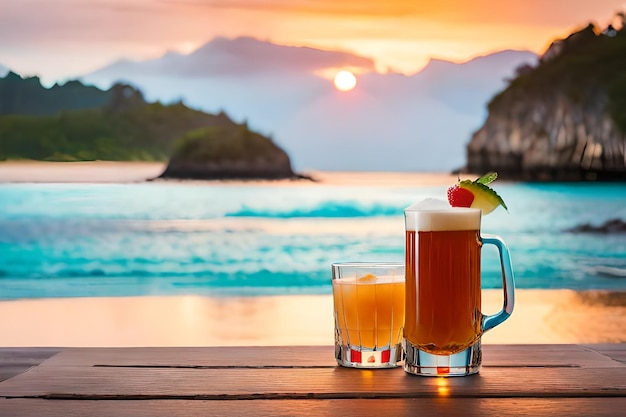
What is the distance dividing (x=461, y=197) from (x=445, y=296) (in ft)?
0.45

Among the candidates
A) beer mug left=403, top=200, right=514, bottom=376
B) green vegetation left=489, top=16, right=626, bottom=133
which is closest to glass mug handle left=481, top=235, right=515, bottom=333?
beer mug left=403, top=200, right=514, bottom=376

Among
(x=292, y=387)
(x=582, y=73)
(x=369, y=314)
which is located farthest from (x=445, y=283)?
(x=582, y=73)

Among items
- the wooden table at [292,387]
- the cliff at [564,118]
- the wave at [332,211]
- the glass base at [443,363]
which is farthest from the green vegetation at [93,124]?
the glass base at [443,363]

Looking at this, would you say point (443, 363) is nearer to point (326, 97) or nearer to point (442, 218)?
point (442, 218)

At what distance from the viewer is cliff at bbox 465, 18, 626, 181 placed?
6.70 m

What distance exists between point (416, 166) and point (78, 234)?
7.42ft

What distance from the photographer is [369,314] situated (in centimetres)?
129

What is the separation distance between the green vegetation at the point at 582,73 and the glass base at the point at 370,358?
557cm

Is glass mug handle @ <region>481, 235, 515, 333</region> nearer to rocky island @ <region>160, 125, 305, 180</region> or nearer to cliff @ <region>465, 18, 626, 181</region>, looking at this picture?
rocky island @ <region>160, 125, 305, 180</region>

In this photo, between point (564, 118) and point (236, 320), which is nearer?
point (236, 320)

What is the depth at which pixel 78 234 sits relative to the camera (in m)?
6.39

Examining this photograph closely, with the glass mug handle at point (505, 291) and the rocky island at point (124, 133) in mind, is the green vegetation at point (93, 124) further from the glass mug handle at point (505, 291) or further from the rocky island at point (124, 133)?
the glass mug handle at point (505, 291)

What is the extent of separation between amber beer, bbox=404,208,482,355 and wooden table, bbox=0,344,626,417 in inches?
2.1

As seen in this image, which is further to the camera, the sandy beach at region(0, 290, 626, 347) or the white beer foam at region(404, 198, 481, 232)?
the sandy beach at region(0, 290, 626, 347)
